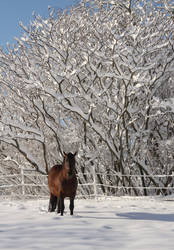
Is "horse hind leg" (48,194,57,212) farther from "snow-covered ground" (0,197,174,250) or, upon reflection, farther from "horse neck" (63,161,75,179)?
"horse neck" (63,161,75,179)

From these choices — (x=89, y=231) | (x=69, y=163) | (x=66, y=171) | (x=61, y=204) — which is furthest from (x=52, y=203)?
(x=89, y=231)

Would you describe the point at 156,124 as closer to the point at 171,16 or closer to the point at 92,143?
the point at 92,143

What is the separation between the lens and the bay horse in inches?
309

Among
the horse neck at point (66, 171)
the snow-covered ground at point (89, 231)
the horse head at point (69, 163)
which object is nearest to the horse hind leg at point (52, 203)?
the snow-covered ground at point (89, 231)

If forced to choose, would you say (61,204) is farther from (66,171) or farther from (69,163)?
(69,163)

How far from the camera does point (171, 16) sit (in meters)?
15.4

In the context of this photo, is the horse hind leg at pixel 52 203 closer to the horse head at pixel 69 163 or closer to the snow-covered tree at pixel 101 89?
the horse head at pixel 69 163

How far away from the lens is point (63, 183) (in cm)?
821

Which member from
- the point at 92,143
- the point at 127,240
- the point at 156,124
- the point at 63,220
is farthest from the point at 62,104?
the point at 127,240

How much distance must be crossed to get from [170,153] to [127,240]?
33.7 feet

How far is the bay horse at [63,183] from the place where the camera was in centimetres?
784

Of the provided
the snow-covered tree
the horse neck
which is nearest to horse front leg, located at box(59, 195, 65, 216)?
the horse neck

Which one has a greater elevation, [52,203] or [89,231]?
[52,203]

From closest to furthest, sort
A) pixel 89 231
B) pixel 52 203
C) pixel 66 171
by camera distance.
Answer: pixel 89 231
pixel 66 171
pixel 52 203
